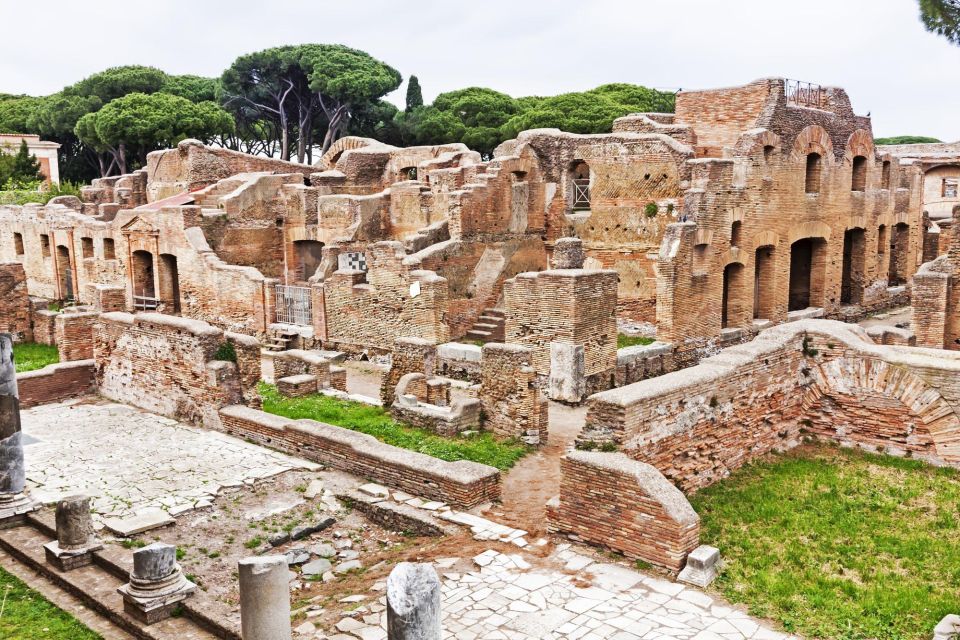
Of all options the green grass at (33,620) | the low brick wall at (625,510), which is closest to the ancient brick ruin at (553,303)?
the low brick wall at (625,510)

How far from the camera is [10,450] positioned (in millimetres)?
9945

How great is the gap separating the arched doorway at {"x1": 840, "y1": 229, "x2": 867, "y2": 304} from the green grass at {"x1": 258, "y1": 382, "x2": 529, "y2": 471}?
14.7m

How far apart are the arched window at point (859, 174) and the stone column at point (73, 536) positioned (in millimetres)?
20706

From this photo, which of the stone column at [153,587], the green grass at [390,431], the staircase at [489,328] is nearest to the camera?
the stone column at [153,587]

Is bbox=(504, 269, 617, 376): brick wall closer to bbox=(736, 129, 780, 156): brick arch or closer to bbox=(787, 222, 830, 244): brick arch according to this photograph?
bbox=(736, 129, 780, 156): brick arch

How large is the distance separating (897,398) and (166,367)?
10.4 meters

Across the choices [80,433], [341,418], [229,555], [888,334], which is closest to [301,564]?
[229,555]

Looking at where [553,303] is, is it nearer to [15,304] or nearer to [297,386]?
[297,386]

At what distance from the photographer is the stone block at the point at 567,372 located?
15.4 metres

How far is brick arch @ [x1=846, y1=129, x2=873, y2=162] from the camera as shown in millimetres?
22312

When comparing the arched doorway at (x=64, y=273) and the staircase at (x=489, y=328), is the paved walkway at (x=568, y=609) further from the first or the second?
the arched doorway at (x=64, y=273)

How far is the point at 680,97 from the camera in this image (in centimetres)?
2225

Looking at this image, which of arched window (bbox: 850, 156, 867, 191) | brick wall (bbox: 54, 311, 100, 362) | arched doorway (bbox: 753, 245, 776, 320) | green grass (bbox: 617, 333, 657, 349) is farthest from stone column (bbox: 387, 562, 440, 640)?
arched window (bbox: 850, 156, 867, 191)

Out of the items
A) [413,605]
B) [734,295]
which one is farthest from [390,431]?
[734,295]
